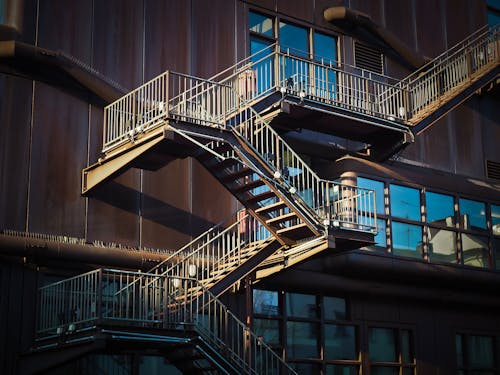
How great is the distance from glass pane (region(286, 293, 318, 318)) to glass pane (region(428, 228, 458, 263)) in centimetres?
400

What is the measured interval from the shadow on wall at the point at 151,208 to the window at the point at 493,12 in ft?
47.8

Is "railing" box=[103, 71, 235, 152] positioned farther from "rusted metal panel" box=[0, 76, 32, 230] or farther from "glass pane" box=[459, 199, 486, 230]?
"glass pane" box=[459, 199, 486, 230]

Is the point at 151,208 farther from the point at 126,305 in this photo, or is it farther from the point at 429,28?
the point at 429,28

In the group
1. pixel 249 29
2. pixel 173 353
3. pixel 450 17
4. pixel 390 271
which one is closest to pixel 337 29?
pixel 249 29

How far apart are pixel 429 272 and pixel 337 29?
7429 millimetres

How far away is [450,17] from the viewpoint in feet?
96.0

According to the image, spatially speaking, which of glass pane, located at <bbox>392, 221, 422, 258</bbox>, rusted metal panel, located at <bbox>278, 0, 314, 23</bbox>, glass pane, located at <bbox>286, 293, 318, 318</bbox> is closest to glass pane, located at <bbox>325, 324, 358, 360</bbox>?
glass pane, located at <bbox>286, 293, 318, 318</bbox>

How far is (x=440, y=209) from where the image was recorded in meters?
26.1

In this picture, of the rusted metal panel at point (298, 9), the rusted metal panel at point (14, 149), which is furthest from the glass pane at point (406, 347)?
the rusted metal panel at point (14, 149)

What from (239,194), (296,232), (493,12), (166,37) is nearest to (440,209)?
(296,232)

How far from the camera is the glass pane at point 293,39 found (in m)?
24.9

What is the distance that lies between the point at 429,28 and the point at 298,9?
17.5ft

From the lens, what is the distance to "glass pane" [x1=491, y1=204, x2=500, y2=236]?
89.4 feet

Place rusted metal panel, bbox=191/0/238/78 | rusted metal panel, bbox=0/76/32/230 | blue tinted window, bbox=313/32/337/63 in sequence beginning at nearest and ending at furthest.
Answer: rusted metal panel, bbox=0/76/32/230
rusted metal panel, bbox=191/0/238/78
blue tinted window, bbox=313/32/337/63
